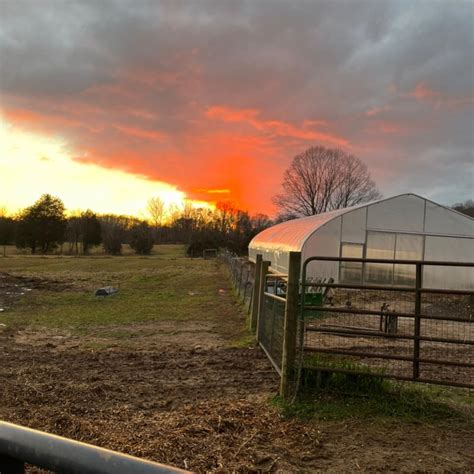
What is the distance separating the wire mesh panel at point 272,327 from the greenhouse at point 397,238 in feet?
39.9

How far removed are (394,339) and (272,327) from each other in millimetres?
2991

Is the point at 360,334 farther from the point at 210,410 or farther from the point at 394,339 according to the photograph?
the point at 394,339

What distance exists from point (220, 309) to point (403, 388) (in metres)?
8.08

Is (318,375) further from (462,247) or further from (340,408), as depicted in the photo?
(462,247)

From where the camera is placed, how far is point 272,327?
263 inches

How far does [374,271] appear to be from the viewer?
19.5 meters

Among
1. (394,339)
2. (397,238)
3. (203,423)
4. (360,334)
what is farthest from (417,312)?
(397,238)

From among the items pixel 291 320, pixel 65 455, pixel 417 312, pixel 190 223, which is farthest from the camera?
pixel 190 223

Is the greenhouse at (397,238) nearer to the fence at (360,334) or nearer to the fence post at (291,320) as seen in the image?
the fence at (360,334)

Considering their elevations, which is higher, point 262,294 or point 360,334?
point 262,294

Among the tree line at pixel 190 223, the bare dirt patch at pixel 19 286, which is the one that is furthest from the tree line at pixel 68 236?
the bare dirt patch at pixel 19 286

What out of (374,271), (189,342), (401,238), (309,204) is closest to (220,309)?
(189,342)

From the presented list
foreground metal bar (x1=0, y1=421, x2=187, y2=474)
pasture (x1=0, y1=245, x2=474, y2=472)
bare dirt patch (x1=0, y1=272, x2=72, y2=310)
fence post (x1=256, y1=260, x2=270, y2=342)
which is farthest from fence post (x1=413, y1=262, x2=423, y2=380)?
bare dirt patch (x1=0, y1=272, x2=72, y2=310)

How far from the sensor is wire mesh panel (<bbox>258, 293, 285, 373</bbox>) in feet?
19.7
